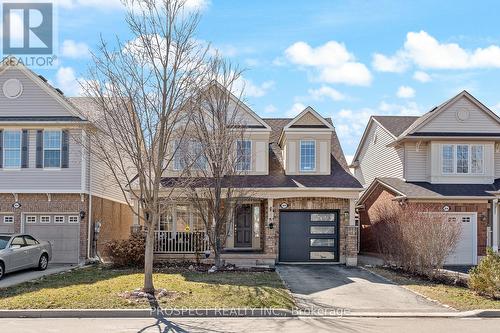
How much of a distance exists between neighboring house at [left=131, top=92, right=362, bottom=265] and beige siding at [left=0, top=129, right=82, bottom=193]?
3796mm

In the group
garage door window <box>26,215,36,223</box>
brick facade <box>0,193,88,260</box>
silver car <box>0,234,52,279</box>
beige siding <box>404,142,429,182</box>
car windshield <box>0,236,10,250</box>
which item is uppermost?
beige siding <box>404,142,429,182</box>

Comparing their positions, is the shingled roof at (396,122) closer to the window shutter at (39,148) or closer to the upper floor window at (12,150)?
the window shutter at (39,148)

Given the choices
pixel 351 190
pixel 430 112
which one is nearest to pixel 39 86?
pixel 351 190

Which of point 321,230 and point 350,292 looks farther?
point 321,230

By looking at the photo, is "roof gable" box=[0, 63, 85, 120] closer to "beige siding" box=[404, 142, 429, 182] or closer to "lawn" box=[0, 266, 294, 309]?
"lawn" box=[0, 266, 294, 309]

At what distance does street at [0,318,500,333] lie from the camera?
1091cm

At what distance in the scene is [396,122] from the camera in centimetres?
2861

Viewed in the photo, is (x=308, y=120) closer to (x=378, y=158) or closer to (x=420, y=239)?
(x=378, y=158)

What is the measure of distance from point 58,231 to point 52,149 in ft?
11.2

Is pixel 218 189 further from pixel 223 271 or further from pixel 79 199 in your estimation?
pixel 79 199

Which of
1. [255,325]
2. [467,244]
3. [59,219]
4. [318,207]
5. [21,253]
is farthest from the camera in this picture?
[467,244]

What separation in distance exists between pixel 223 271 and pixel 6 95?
1173 cm

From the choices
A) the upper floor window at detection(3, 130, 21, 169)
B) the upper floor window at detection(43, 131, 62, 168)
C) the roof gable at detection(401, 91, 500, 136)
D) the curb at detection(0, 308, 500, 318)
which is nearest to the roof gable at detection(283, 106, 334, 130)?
the roof gable at detection(401, 91, 500, 136)

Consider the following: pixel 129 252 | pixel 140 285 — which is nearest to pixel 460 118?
pixel 129 252
